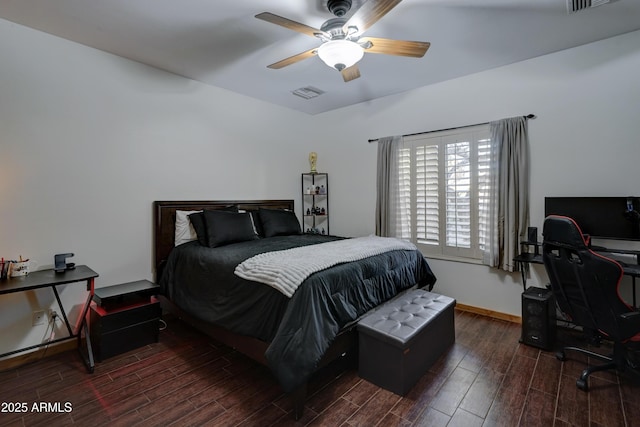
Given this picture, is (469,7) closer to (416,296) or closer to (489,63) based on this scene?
(489,63)

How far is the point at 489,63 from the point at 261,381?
3.71 metres

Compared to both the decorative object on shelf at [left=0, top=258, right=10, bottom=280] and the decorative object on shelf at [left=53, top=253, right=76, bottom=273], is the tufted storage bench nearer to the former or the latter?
the decorative object on shelf at [left=53, top=253, right=76, bottom=273]

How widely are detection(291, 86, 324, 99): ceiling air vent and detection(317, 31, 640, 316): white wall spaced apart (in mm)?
1050

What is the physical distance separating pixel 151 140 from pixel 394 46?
2.60 m

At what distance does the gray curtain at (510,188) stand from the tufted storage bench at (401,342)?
1185 mm

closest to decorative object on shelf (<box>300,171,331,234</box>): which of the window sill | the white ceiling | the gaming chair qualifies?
the window sill

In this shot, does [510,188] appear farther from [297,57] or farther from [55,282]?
[55,282]

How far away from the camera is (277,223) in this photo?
12.8 feet

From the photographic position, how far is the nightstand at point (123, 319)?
244cm

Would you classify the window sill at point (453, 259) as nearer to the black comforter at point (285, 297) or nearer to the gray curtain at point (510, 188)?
the gray curtain at point (510, 188)

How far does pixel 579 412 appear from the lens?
5.92ft

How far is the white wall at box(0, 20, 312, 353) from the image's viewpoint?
2.43 m

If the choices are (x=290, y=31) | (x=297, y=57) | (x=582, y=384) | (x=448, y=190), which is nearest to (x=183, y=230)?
Answer: (x=297, y=57)

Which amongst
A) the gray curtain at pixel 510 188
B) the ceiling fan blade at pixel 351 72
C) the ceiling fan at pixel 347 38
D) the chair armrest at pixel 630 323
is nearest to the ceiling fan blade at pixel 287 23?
the ceiling fan at pixel 347 38
